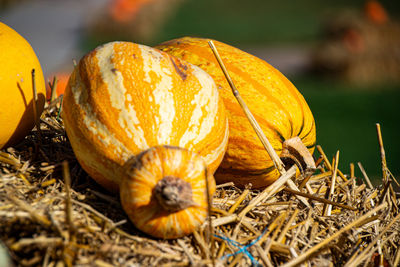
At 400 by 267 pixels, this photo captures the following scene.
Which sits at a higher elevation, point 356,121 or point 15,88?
point 15,88

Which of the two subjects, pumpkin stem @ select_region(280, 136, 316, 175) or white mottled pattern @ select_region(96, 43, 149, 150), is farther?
pumpkin stem @ select_region(280, 136, 316, 175)

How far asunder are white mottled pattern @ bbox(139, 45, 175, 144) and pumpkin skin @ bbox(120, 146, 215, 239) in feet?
0.60

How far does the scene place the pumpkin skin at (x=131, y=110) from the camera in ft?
7.09

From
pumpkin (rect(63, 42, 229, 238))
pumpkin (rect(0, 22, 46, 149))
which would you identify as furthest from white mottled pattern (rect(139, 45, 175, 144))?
pumpkin (rect(0, 22, 46, 149))

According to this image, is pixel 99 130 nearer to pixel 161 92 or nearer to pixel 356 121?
pixel 161 92

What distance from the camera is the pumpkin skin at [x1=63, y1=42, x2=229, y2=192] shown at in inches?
85.0

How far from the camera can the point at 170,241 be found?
6.91ft

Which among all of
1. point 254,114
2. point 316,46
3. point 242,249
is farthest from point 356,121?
point 316,46

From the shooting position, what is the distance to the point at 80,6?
26.1 meters

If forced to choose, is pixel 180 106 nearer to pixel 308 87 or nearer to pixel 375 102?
pixel 375 102

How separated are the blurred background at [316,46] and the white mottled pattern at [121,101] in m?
4.39

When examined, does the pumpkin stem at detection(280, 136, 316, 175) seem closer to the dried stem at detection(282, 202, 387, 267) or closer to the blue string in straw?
the dried stem at detection(282, 202, 387, 267)

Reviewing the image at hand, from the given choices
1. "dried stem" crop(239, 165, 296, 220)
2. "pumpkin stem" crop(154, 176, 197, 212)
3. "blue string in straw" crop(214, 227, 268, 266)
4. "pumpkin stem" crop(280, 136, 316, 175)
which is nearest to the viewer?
"pumpkin stem" crop(154, 176, 197, 212)

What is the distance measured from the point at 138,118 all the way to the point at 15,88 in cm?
97
